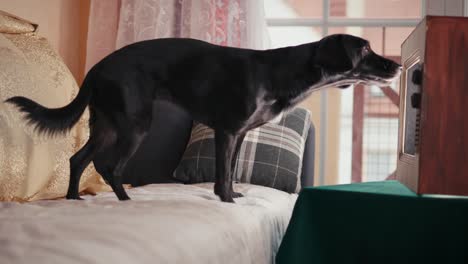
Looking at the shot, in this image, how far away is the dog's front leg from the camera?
55.9 inches

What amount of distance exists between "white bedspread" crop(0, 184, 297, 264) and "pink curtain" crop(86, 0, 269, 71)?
3.62 feet

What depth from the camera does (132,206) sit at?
1.30 m

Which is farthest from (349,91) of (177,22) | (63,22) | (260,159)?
(63,22)

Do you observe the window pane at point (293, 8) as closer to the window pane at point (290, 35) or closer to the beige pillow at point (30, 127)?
the window pane at point (290, 35)

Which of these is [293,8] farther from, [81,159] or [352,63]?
[81,159]

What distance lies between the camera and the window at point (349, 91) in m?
3.07

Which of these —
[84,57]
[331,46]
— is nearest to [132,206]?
[331,46]

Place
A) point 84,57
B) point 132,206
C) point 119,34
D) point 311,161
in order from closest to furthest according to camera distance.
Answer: point 132,206 < point 311,161 < point 119,34 < point 84,57

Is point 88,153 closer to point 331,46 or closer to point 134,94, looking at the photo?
point 134,94

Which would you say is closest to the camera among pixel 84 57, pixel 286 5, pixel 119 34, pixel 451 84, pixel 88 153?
pixel 451 84

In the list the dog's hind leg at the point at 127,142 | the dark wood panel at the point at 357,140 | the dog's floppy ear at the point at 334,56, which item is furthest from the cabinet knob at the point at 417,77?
the dark wood panel at the point at 357,140

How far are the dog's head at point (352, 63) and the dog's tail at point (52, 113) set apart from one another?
1.76ft

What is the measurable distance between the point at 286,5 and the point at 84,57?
3.50 feet

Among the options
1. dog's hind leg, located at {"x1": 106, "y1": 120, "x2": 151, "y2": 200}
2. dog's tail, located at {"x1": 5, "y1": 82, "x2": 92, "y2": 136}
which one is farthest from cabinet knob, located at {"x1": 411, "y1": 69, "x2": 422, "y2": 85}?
dog's tail, located at {"x1": 5, "y1": 82, "x2": 92, "y2": 136}
